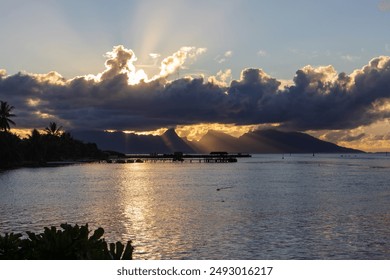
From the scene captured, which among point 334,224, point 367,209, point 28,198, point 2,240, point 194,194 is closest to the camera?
point 2,240

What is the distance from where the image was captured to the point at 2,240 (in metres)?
12.9

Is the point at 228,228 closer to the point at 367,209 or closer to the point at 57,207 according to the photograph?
the point at 367,209

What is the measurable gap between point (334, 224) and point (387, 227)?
505 cm

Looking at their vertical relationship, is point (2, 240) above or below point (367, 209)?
above

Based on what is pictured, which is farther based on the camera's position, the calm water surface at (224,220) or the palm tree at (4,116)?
the palm tree at (4,116)

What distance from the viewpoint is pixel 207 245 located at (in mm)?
34938

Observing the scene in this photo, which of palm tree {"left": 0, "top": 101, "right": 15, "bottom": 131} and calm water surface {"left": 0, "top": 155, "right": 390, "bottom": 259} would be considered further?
palm tree {"left": 0, "top": 101, "right": 15, "bottom": 131}

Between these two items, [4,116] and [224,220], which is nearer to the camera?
[224,220]

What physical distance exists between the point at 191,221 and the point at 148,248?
1388 cm

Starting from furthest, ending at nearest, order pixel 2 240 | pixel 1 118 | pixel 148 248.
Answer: pixel 1 118, pixel 148 248, pixel 2 240

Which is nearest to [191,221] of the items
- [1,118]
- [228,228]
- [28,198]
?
[228,228]
